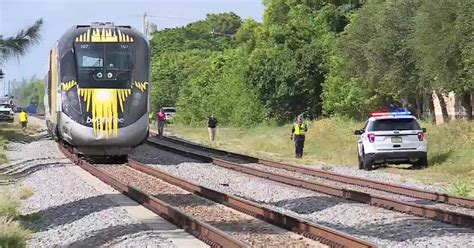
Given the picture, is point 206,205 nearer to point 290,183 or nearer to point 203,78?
point 290,183

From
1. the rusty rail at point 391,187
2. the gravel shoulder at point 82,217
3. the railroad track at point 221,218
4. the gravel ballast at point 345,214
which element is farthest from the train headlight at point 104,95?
the rusty rail at point 391,187

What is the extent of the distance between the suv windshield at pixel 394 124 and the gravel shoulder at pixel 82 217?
9.13 metres

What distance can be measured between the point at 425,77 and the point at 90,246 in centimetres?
2785

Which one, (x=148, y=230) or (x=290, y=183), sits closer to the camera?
(x=148, y=230)

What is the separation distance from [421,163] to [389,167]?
1412 mm

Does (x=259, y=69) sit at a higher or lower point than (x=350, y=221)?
higher

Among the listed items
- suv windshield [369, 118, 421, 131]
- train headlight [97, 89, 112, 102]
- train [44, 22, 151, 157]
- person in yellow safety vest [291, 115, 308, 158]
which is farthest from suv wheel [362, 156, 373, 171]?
train headlight [97, 89, 112, 102]

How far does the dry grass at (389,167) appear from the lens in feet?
75.2

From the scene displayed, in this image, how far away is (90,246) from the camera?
11.4 m

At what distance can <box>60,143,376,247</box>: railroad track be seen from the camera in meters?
11.0

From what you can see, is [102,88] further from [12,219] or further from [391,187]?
[12,219]

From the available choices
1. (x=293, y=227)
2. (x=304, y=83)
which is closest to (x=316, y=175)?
(x=293, y=227)

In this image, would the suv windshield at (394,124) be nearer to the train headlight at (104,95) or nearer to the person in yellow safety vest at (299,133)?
the person in yellow safety vest at (299,133)

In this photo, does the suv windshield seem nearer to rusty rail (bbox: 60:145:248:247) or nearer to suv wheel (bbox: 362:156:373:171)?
suv wheel (bbox: 362:156:373:171)
